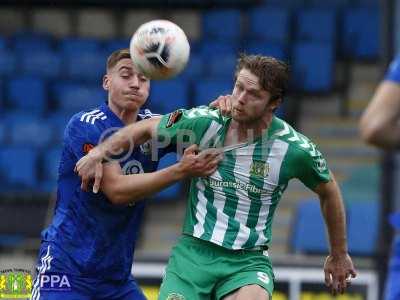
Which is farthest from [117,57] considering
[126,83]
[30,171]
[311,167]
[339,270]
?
[30,171]

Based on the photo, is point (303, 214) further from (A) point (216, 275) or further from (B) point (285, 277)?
(A) point (216, 275)

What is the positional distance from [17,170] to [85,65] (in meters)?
2.19

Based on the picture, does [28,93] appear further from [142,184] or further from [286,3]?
[142,184]

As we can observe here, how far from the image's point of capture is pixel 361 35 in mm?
15359

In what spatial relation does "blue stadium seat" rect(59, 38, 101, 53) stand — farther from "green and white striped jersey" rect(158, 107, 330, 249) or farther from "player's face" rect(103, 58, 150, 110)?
"green and white striped jersey" rect(158, 107, 330, 249)

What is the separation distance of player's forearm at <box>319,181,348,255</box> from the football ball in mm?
983

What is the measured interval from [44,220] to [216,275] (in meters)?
7.46

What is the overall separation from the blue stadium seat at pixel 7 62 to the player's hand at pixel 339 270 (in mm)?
9718

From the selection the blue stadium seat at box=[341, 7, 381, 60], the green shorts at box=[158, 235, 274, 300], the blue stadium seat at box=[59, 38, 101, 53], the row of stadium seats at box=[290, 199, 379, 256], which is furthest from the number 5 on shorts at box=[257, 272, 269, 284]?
the blue stadium seat at box=[59, 38, 101, 53]

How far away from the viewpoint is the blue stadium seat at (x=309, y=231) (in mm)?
11820

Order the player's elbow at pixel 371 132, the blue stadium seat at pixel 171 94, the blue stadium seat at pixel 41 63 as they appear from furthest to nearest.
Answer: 1. the blue stadium seat at pixel 41 63
2. the blue stadium seat at pixel 171 94
3. the player's elbow at pixel 371 132

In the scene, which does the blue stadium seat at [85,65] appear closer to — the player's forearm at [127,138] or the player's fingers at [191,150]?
the player's forearm at [127,138]

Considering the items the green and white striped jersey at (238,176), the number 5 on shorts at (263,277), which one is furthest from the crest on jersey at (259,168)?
the number 5 on shorts at (263,277)

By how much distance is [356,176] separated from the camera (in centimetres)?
1352
